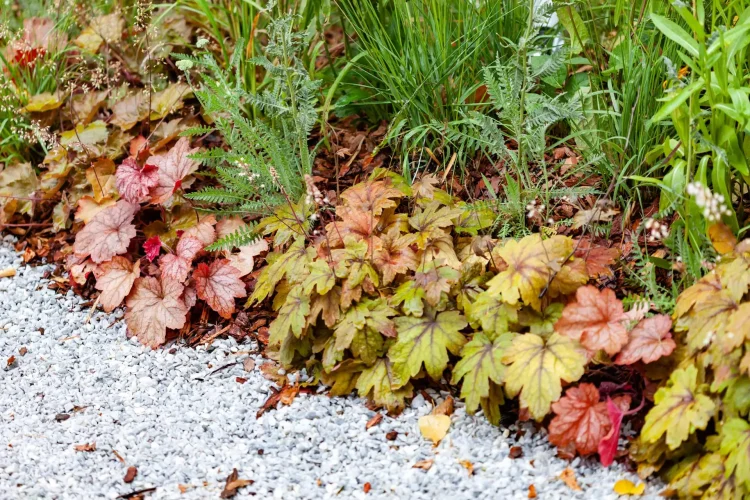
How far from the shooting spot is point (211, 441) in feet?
7.97

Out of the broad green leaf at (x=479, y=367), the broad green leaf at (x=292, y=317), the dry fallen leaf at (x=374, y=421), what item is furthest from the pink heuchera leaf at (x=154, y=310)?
the broad green leaf at (x=479, y=367)

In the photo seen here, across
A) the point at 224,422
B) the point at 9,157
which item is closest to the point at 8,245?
the point at 9,157

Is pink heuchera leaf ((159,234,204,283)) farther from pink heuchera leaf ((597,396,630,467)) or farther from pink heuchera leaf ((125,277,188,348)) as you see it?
pink heuchera leaf ((597,396,630,467))

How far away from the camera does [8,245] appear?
3.62m

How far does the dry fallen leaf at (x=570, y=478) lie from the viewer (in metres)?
2.12

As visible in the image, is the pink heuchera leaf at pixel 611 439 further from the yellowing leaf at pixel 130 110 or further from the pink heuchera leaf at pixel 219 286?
the yellowing leaf at pixel 130 110

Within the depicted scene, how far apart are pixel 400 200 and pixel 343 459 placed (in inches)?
44.0

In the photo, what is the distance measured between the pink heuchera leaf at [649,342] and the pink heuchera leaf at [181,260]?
164cm

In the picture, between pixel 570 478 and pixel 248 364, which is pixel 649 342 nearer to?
pixel 570 478

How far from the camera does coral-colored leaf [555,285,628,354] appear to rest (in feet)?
7.13

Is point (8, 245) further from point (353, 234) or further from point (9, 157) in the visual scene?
point (353, 234)

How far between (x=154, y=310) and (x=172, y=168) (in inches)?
25.4

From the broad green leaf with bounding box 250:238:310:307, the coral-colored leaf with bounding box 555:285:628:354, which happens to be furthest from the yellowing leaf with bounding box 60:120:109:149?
the coral-colored leaf with bounding box 555:285:628:354

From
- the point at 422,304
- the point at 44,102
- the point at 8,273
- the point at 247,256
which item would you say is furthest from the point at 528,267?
the point at 44,102
